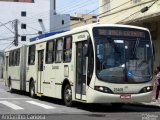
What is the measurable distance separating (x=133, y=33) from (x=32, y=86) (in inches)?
356

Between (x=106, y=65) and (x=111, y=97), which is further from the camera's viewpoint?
(x=106, y=65)

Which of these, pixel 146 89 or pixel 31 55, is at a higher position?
pixel 31 55

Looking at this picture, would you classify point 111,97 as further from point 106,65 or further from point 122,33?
point 122,33

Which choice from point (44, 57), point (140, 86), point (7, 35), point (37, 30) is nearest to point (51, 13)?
point (37, 30)

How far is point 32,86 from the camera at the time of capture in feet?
80.2

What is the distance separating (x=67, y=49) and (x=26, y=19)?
68598 mm

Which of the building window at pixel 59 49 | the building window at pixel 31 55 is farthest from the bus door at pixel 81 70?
the building window at pixel 31 55

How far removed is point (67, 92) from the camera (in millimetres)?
18375

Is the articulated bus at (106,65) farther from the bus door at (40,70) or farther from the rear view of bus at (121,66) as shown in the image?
the bus door at (40,70)

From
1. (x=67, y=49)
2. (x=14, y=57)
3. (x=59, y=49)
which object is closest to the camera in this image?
(x=67, y=49)

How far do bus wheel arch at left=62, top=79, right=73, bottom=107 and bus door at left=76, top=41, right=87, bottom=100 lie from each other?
860mm

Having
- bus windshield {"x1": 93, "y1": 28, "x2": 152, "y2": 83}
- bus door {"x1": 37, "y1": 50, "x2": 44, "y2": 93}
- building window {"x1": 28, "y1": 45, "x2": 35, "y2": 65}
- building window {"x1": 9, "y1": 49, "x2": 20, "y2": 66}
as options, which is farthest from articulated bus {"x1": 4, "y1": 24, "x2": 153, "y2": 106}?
building window {"x1": 9, "y1": 49, "x2": 20, "y2": 66}

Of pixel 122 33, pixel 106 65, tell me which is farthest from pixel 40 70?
pixel 106 65

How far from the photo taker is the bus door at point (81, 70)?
55.2 ft
